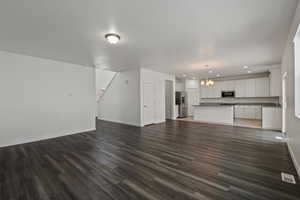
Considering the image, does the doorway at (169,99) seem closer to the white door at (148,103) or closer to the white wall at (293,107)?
the white door at (148,103)

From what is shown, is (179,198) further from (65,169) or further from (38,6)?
(38,6)

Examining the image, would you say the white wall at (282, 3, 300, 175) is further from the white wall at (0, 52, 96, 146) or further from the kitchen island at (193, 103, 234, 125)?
the white wall at (0, 52, 96, 146)

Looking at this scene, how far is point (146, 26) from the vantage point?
2.68m

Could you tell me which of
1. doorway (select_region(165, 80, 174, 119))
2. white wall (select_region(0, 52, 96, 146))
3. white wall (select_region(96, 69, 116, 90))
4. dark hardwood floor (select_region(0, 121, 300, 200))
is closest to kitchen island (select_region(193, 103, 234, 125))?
doorway (select_region(165, 80, 174, 119))

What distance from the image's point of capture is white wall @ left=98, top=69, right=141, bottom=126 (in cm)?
638

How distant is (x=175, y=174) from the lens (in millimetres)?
2287

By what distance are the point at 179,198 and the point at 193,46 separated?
341cm

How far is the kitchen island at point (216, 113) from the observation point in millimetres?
6730

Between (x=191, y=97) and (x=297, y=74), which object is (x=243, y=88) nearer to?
(x=191, y=97)

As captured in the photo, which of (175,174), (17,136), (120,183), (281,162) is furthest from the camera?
(17,136)

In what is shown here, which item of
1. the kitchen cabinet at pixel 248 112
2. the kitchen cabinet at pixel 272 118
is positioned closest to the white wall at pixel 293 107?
the kitchen cabinet at pixel 272 118

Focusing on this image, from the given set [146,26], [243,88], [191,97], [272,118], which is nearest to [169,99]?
[191,97]

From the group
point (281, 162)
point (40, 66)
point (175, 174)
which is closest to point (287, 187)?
point (281, 162)

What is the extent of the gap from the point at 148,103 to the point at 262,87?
6.40m
